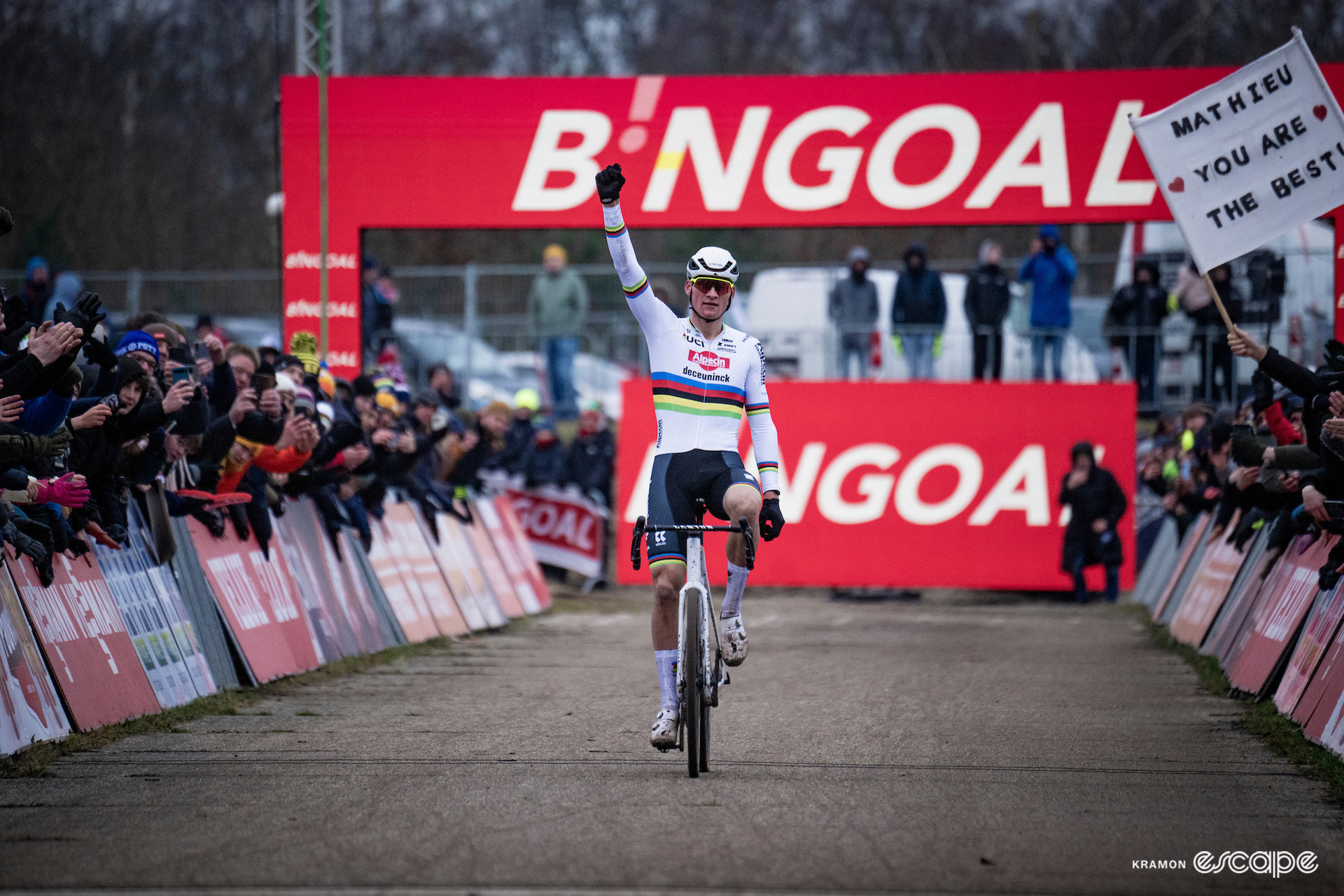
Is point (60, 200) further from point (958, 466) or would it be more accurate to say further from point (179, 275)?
point (958, 466)

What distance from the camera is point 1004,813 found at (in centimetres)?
665

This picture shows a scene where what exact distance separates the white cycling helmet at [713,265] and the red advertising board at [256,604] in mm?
4067

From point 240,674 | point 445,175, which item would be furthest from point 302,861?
point 445,175

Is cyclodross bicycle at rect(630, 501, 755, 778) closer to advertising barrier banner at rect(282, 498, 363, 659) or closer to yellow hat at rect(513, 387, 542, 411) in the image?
advertising barrier banner at rect(282, 498, 363, 659)

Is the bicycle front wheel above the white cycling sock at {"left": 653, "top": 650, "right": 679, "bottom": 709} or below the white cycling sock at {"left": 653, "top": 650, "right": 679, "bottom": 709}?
below

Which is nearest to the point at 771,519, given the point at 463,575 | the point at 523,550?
the point at 463,575

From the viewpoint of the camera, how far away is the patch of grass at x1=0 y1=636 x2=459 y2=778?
752 centimetres

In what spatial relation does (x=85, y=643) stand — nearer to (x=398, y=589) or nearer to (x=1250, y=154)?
(x=398, y=589)

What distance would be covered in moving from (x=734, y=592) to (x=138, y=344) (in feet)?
12.5

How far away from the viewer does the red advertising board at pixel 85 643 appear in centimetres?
824

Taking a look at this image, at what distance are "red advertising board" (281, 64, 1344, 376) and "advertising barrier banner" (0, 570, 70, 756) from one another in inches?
430

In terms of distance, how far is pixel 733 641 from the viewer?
26.5 feet

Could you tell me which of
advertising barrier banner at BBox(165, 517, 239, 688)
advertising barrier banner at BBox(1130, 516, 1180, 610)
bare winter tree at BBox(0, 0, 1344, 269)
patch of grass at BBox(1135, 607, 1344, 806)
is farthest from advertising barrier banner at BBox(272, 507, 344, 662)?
bare winter tree at BBox(0, 0, 1344, 269)

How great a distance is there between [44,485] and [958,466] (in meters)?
13.9
